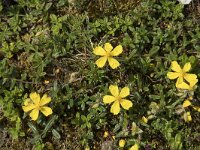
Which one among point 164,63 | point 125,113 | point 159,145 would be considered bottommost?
point 159,145

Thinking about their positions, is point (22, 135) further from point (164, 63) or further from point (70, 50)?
point (164, 63)

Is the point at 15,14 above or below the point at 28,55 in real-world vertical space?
above

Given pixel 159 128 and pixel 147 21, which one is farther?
pixel 147 21

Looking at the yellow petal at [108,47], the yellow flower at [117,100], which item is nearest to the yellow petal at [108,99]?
the yellow flower at [117,100]

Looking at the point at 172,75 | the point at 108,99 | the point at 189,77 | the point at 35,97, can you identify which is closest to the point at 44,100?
the point at 35,97

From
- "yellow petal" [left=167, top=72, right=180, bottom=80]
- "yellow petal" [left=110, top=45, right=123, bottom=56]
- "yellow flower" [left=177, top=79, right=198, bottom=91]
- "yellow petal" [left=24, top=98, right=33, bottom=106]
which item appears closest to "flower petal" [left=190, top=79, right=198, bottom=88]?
"yellow flower" [left=177, top=79, right=198, bottom=91]

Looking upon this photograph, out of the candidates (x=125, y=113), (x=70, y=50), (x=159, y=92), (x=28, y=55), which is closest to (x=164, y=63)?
(x=159, y=92)

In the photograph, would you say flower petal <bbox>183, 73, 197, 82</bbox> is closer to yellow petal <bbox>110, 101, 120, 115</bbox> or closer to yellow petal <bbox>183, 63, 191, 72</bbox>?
yellow petal <bbox>183, 63, 191, 72</bbox>

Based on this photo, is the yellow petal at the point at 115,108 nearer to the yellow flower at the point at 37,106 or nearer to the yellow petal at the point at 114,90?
the yellow petal at the point at 114,90
